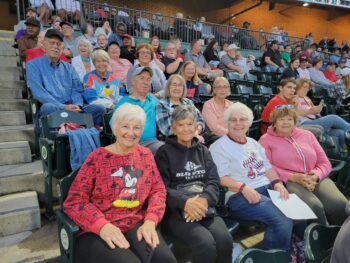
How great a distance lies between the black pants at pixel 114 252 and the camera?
4.71 feet

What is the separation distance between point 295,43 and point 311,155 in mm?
11964

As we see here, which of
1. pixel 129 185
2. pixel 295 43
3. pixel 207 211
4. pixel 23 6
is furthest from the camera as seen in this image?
pixel 295 43

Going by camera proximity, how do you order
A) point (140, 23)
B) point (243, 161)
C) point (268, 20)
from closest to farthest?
point (243, 161), point (140, 23), point (268, 20)

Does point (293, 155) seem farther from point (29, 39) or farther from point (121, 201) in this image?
point (29, 39)

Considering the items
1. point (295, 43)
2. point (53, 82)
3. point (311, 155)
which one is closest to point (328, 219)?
point (311, 155)

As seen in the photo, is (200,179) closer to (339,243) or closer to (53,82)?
(339,243)

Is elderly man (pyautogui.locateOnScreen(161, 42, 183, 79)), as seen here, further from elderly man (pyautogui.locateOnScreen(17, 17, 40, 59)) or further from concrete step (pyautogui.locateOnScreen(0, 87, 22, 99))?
concrete step (pyautogui.locateOnScreen(0, 87, 22, 99))

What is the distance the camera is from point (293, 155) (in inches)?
95.3

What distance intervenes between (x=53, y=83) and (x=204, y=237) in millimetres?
2059

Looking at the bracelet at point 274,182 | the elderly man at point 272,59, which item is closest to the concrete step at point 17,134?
the bracelet at point 274,182

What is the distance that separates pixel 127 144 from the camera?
1719 millimetres

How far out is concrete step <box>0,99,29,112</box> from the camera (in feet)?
11.0

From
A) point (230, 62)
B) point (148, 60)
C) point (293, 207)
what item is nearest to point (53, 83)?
point (148, 60)

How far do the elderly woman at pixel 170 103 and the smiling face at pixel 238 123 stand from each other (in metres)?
0.43
